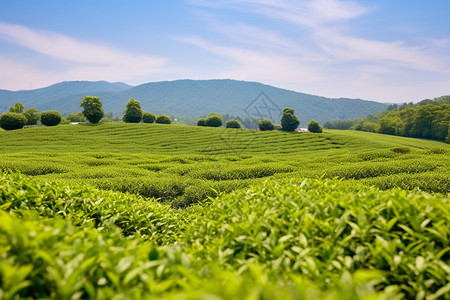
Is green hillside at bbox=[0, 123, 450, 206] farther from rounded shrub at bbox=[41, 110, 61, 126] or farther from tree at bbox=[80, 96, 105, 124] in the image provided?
rounded shrub at bbox=[41, 110, 61, 126]

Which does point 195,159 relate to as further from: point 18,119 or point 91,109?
point 18,119

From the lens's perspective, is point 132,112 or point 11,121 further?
point 132,112

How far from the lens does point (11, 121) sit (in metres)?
38.0

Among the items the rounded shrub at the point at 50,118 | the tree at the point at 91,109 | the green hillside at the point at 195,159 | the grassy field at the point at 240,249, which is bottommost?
the green hillside at the point at 195,159

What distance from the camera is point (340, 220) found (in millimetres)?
2275

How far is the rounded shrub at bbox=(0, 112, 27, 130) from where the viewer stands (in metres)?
37.6

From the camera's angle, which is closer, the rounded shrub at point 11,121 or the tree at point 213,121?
the rounded shrub at point 11,121

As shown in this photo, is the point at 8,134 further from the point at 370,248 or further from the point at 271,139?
the point at 370,248

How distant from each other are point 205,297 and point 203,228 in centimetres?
186

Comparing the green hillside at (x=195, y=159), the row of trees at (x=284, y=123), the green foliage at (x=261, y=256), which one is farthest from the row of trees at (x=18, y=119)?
the green foliage at (x=261, y=256)

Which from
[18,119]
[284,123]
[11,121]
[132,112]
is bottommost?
[11,121]

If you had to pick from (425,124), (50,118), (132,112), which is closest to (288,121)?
(132,112)

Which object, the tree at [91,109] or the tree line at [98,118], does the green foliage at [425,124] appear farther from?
the tree at [91,109]

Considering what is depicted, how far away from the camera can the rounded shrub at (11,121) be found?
37625 mm
